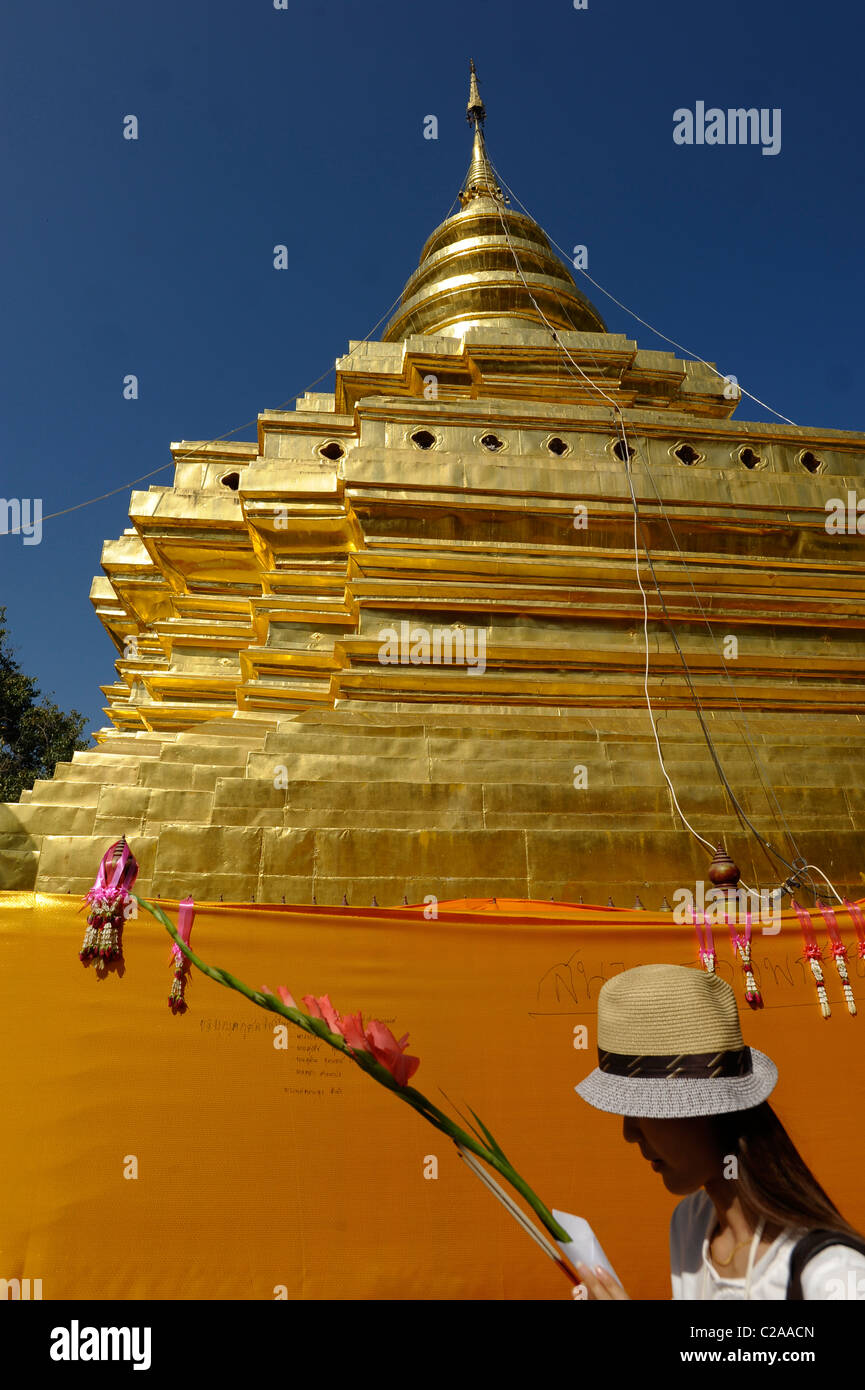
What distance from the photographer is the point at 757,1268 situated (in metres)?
1.70

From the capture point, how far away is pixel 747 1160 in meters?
1.75

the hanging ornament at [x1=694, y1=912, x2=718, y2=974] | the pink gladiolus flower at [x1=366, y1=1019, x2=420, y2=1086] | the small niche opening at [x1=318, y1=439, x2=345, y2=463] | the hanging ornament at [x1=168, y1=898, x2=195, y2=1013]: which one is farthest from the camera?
the small niche opening at [x1=318, y1=439, x2=345, y2=463]

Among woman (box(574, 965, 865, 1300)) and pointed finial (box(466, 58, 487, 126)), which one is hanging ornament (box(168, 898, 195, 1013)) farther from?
pointed finial (box(466, 58, 487, 126))

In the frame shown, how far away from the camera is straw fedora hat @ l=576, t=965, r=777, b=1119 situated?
1714 millimetres

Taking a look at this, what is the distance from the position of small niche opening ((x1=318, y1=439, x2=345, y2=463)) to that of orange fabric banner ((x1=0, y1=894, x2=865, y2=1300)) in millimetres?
7387

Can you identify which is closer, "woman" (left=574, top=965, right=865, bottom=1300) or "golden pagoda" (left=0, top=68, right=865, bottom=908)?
"woman" (left=574, top=965, right=865, bottom=1300)

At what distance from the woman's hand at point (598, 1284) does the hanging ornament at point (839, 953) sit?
12.2 feet

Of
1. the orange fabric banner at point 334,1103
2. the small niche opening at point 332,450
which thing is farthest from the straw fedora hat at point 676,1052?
the small niche opening at point 332,450

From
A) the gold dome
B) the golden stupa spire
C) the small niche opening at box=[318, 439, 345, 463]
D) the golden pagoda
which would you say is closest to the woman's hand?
the golden pagoda

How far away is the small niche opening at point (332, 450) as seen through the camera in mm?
11008

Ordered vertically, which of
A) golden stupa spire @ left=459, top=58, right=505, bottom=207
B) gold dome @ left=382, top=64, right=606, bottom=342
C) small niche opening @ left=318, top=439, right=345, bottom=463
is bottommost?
small niche opening @ left=318, top=439, right=345, bottom=463

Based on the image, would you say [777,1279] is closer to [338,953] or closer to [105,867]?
[338,953]

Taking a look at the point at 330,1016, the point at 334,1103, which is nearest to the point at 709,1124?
the point at 330,1016

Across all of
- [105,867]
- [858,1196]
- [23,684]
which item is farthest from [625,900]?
[23,684]
